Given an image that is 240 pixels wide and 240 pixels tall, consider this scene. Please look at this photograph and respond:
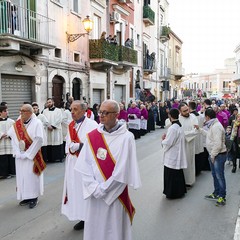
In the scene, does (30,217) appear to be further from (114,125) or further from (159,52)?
(159,52)

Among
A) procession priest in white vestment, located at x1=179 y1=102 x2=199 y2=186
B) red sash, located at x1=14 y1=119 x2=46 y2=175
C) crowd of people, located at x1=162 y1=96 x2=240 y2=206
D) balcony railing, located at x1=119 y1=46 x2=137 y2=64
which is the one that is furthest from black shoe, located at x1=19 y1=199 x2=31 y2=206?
balcony railing, located at x1=119 y1=46 x2=137 y2=64

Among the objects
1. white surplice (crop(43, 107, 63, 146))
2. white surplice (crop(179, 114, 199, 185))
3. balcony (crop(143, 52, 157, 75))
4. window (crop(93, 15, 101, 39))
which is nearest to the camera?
white surplice (crop(179, 114, 199, 185))

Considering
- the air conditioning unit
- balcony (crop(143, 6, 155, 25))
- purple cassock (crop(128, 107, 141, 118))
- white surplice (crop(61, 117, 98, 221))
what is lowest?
white surplice (crop(61, 117, 98, 221))

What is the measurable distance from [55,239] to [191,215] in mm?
2367

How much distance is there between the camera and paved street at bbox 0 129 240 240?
4.84 m

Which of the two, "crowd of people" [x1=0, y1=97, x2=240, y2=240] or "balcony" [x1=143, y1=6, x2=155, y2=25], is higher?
"balcony" [x1=143, y1=6, x2=155, y2=25]

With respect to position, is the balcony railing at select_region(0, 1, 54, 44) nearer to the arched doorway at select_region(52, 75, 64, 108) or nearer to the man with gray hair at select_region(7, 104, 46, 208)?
the arched doorway at select_region(52, 75, 64, 108)

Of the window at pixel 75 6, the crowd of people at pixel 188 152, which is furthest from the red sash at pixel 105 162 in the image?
the window at pixel 75 6

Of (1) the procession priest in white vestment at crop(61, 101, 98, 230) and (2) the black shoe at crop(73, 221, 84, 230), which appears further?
(2) the black shoe at crop(73, 221, 84, 230)

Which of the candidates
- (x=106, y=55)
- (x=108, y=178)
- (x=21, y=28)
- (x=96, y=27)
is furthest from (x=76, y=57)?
(x=108, y=178)

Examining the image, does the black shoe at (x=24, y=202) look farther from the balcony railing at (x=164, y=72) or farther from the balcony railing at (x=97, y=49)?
the balcony railing at (x=164, y=72)

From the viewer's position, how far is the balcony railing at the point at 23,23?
11195mm

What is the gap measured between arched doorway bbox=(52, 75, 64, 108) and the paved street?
777cm

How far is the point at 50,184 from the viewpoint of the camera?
761 cm
